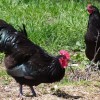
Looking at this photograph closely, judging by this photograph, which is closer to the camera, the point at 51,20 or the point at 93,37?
the point at 93,37

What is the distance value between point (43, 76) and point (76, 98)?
609 mm

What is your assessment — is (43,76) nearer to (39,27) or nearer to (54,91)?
(54,91)

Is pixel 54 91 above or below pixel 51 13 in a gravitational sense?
below

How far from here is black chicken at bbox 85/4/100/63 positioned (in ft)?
26.9

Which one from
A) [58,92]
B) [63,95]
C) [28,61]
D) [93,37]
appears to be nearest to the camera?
[28,61]

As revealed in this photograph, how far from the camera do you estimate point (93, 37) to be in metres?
8.20

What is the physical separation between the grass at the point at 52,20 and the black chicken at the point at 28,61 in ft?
8.19

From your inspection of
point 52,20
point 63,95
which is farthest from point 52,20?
point 63,95

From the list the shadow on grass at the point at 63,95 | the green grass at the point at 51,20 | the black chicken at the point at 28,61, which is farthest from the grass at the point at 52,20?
the black chicken at the point at 28,61

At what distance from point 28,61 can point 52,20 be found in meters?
4.68

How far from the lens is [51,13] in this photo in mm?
11164

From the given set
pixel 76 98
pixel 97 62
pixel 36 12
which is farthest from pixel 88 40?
pixel 36 12

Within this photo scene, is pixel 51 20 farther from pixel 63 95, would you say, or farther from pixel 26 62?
pixel 26 62

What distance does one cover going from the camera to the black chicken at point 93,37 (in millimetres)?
8211
